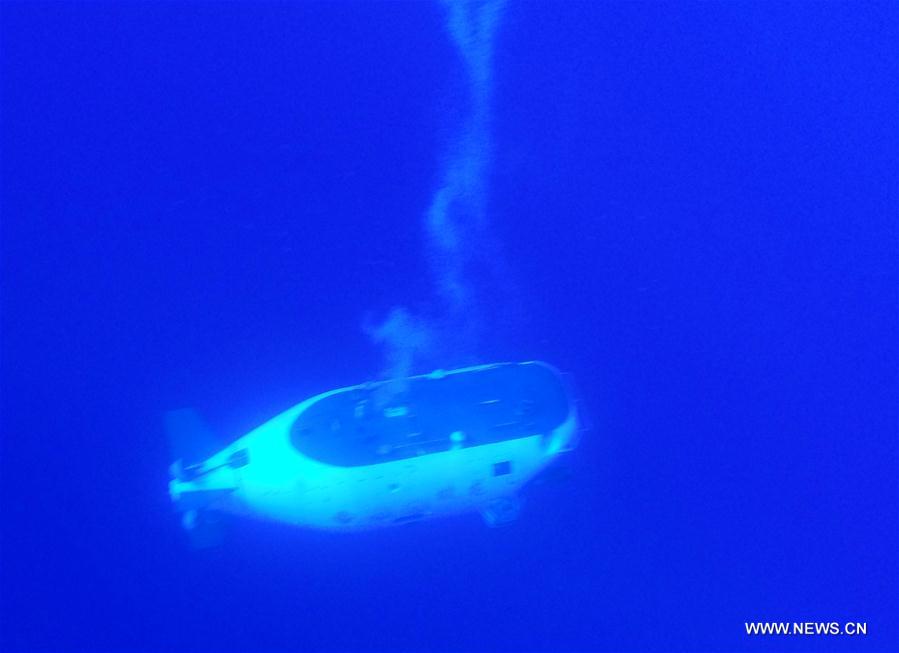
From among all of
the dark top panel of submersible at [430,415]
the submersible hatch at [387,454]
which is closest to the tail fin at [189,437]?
the submersible hatch at [387,454]

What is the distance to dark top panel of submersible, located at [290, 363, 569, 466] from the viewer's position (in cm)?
175

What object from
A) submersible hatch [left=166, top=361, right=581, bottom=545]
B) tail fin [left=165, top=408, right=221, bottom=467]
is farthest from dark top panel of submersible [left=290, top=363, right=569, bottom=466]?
tail fin [left=165, top=408, right=221, bottom=467]

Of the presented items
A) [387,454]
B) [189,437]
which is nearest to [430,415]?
[387,454]

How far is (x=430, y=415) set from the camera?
178 centimetres

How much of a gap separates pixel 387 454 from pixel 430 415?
0.43ft

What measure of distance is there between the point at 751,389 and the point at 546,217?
654mm

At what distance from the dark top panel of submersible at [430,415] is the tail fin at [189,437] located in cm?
20

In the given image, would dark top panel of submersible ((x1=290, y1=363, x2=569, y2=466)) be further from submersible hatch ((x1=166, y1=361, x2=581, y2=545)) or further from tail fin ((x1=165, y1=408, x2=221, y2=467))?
tail fin ((x1=165, y1=408, x2=221, y2=467))

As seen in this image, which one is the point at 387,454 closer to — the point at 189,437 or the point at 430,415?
the point at 430,415

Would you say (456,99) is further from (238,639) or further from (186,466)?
(238,639)

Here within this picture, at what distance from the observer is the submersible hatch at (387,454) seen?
1.74 m

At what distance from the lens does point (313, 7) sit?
6.42ft

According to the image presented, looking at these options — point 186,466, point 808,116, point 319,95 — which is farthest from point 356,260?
point 808,116

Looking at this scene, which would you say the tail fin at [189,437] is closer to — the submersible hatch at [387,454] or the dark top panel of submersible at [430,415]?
the submersible hatch at [387,454]
